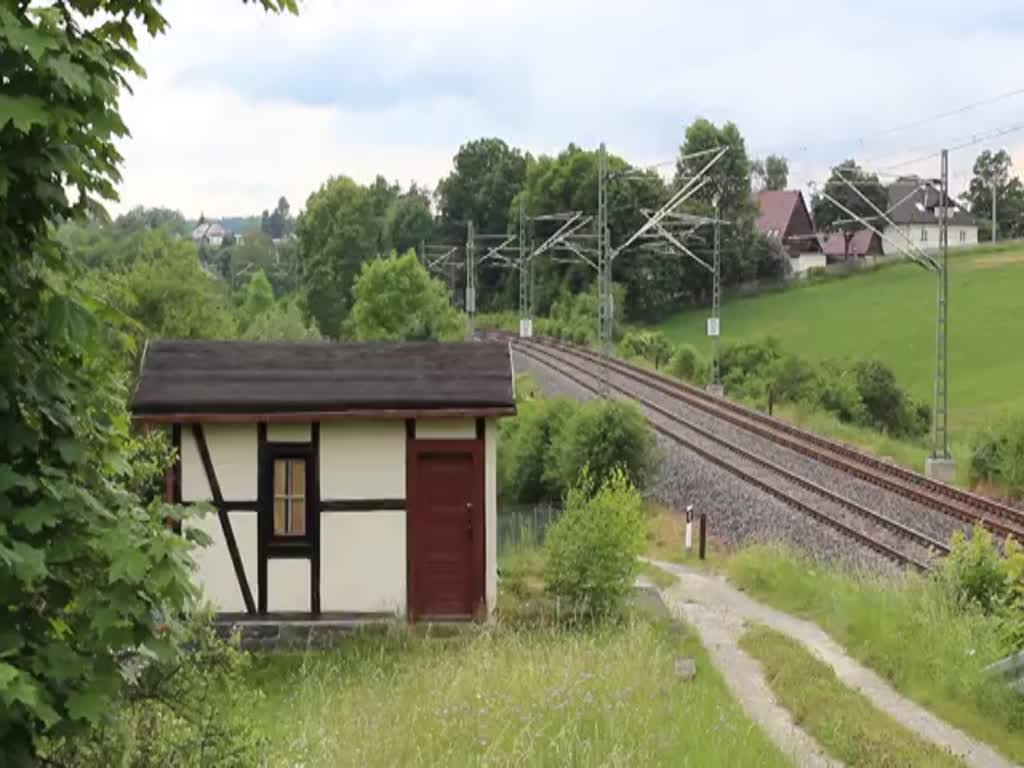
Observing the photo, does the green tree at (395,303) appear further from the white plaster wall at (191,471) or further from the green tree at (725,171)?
the white plaster wall at (191,471)

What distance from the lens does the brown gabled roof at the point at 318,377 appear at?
13.2 m

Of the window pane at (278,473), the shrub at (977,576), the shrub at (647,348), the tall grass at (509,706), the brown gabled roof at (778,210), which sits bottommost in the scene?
the tall grass at (509,706)

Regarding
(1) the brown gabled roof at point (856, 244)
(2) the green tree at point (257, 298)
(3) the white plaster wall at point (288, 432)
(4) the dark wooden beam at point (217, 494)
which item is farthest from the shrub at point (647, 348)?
(1) the brown gabled roof at point (856, 244)

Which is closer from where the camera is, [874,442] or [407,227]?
[874,442]

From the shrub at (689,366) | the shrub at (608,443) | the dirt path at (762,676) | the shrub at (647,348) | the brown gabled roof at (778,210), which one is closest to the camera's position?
the dirt path at (762,676)

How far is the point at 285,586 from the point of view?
13367 mm

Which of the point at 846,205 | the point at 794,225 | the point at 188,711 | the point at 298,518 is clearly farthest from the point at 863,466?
the point at 794,225

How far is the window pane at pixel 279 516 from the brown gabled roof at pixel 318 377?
1.10m

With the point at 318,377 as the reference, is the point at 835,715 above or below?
below

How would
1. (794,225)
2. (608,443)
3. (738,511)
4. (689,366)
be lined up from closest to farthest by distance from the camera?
(738,511), (608,443), (689,366), (794,225)

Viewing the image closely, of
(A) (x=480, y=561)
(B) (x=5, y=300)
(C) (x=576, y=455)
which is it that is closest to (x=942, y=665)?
(A) (x=480, y=561)

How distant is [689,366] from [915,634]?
117 ft

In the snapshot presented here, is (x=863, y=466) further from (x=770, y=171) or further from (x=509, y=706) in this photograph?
(x=770, y=171)

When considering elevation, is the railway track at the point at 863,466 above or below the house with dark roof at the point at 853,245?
below
